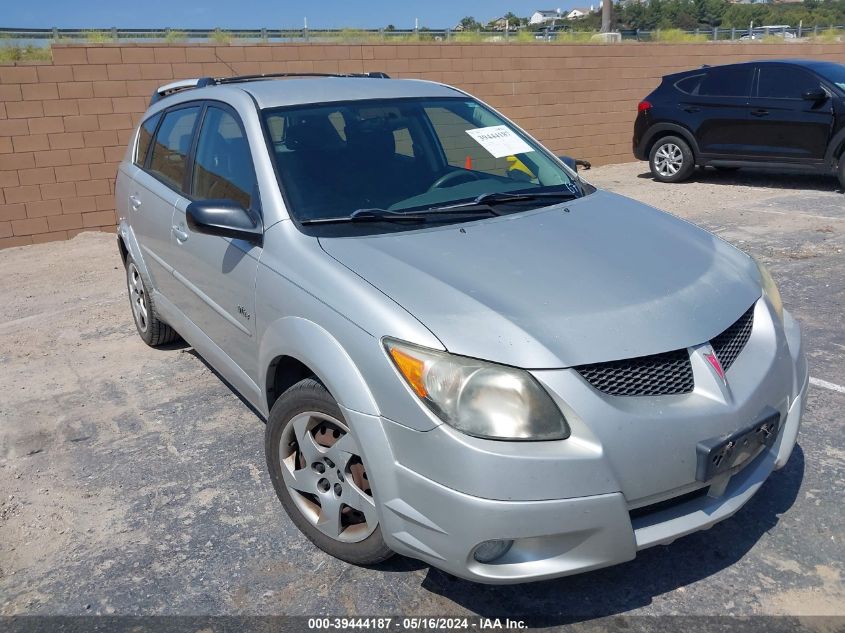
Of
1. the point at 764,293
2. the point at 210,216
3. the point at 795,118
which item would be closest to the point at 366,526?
the point at 210,216

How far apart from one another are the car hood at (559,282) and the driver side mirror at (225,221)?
41 cm

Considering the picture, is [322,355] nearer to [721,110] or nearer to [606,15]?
[721,110]

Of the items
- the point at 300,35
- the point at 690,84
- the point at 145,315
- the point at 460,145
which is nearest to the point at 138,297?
the point at 145,315

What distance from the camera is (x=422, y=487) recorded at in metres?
2.50

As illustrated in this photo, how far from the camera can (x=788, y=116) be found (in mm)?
10883

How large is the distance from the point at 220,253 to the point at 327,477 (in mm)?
1244

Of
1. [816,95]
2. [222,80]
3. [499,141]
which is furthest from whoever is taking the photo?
[816,95]

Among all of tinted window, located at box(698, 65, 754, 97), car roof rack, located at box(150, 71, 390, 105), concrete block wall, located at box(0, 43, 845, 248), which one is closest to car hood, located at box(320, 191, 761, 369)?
car roof rack, located at box(150, 71, 390, 105)

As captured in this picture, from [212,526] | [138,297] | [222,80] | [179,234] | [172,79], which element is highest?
[222,80]

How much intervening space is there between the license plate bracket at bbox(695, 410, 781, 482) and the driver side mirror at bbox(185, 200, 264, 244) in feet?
6.25

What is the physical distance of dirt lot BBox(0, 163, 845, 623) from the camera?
290cm

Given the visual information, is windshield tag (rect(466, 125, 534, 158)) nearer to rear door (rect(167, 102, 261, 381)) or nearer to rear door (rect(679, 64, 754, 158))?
rear door (rect(167, 102, 261, 381))

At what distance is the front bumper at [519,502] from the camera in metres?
2.39

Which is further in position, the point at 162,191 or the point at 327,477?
the point at 162,191
